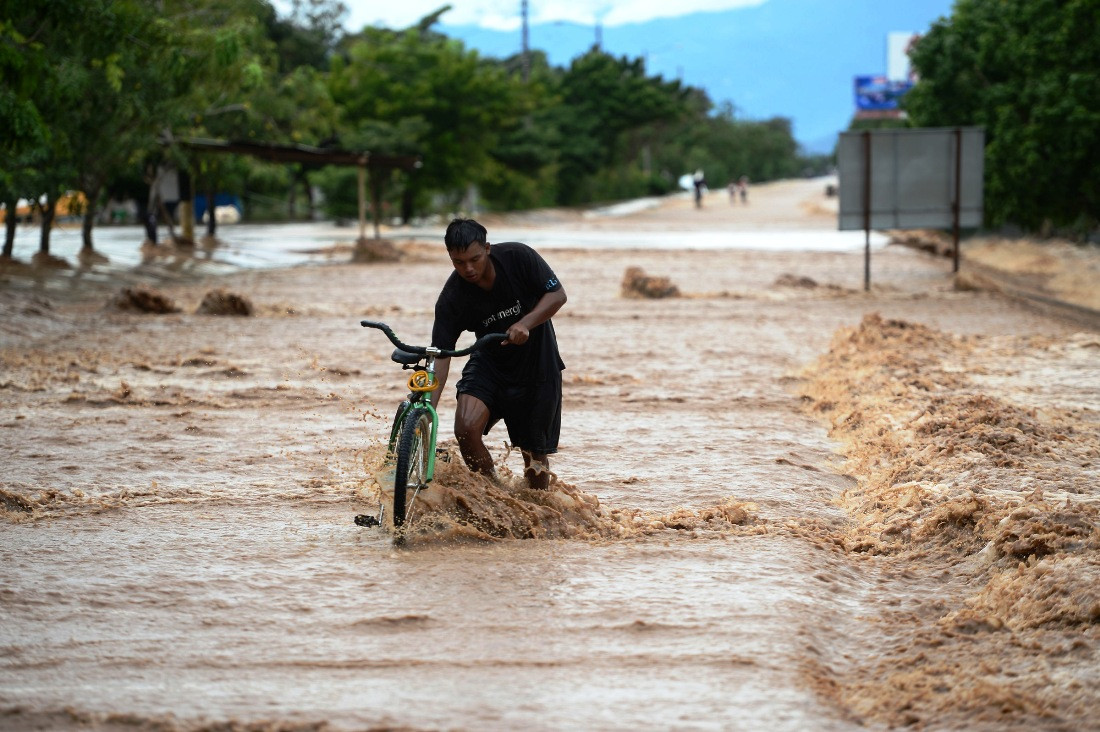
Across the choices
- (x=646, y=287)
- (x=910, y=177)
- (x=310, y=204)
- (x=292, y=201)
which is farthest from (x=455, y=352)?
(x=310, y=204)

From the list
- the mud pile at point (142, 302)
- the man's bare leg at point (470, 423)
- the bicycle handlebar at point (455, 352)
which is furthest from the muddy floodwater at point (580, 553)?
the mud pile at point (142, 302)

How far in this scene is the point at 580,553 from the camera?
6125 mm

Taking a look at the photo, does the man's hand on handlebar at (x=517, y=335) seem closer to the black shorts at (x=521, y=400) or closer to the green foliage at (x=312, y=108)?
the black shorts at (x=521, y=400)

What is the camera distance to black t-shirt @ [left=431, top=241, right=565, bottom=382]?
6020 millimetres

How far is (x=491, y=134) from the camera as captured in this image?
44.3 m

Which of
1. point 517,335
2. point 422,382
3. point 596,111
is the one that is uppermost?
point 596,111

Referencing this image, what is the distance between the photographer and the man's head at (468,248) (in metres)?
5.70

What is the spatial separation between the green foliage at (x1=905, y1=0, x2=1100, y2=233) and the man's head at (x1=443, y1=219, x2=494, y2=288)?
1948cm

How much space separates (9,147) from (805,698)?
10349 mm

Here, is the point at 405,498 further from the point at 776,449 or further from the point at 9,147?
the point at 9,147

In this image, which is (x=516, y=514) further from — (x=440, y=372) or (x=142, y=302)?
(x=142, y=302)

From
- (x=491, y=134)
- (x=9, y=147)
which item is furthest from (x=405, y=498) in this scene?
(x=491, y=134)

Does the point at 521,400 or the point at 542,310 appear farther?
the point at 521,400

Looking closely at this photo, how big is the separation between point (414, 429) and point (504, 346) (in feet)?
2.40
